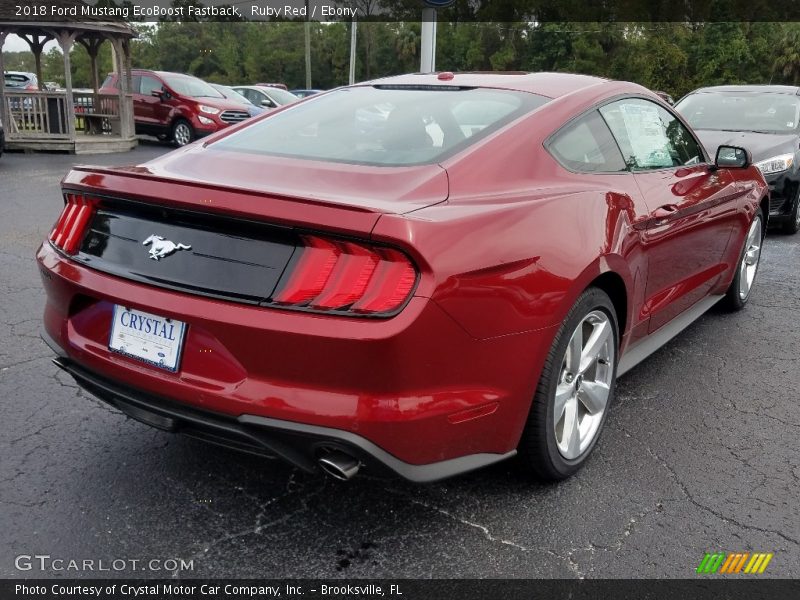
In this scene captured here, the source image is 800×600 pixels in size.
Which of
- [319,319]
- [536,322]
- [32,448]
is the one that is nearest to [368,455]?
[319,319]

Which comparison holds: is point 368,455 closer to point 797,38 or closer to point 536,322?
point 536,322

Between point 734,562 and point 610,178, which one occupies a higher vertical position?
point 610,178

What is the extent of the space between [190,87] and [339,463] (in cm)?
1793

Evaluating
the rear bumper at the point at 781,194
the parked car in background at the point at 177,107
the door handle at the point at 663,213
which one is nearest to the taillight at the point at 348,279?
the door handle at the point at 663,213

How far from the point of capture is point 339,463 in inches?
87.7

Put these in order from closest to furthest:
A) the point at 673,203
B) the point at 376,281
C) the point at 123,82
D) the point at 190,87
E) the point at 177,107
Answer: the point at 376,281 < the point at 673,203 < the point at 123,82 < the point at 177,107 < the point at 190,87

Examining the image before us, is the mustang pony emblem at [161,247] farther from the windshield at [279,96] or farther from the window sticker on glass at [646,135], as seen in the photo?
the windshield at [279,96]

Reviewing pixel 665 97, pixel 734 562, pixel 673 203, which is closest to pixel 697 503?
pixel 734 562

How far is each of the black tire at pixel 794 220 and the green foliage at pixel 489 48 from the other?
40.9 metres

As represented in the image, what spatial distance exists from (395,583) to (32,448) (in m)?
1.71

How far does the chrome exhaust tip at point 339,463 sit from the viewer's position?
2.22 m

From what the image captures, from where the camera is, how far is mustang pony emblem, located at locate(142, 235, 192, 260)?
7.87 ft

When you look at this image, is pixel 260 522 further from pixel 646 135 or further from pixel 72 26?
pixel 72 26

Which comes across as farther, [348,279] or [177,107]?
[177,107]
